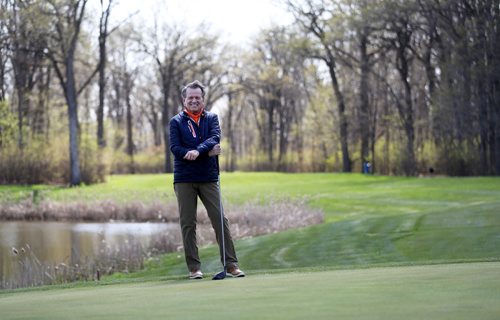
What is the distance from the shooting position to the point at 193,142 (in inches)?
321

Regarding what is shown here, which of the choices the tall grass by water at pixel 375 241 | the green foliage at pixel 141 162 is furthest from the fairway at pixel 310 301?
the green foliage at pixel 141 162

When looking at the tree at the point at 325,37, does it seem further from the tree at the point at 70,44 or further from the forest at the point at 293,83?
the tree at the point at 70,44

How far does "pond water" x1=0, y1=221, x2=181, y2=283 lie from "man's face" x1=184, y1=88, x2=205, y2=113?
702 centimetres

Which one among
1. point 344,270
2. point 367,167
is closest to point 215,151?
point 344,270

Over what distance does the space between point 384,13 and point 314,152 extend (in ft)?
72.1

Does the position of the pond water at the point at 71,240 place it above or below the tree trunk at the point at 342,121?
below

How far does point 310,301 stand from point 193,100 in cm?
381

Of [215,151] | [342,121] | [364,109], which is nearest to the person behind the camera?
[215,151]

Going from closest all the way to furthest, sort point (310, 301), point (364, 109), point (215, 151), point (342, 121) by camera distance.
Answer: point (310, 301) → point (215, 151) → point (364, 109) → point (342, 121)

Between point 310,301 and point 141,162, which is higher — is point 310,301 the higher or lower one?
the lower one

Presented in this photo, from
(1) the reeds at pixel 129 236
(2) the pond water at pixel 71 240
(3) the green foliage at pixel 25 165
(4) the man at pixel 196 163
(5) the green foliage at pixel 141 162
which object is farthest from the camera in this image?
(5) the green foliage at pixel 141 162

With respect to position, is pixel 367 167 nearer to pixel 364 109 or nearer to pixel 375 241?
pixel 364 109

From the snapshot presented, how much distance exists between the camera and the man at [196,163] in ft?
26.7

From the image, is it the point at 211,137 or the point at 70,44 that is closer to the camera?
the point at 211,137
